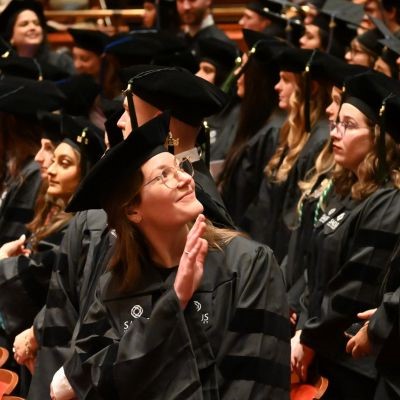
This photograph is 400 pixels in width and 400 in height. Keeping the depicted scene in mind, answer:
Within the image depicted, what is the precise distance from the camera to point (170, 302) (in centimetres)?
345

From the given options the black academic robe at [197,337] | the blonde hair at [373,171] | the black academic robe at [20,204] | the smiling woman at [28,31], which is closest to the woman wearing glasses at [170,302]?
the black academic robe at [197,337]

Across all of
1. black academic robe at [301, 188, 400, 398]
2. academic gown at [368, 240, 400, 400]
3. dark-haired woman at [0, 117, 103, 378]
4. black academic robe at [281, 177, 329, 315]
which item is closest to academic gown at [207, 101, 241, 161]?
black academic robe at [281, 177, 329, 315]

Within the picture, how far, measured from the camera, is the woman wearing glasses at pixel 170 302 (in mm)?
3467

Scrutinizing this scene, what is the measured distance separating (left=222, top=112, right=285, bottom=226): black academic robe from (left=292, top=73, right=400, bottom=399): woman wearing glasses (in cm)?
155

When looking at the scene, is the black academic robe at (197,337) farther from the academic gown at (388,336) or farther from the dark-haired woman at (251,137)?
the dark-haired woman at (251,137)

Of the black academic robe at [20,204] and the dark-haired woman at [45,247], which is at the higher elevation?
the dark-haired woman at [45,247]

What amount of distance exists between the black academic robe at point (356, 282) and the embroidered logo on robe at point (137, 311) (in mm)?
1316

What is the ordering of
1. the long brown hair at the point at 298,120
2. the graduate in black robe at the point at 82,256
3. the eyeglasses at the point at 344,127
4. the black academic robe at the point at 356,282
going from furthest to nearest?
the long brown hair at the point at 298,120 < the eyeglasses at the point at 344,127 < the black academic robe at the point at 356,282 < the graduate in black robe at the point at 82,256

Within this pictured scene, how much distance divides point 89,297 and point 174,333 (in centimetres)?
82

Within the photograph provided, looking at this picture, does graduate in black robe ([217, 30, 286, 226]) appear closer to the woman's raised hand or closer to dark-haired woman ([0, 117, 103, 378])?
dark-haired woman ([0, 117, 103, 378])

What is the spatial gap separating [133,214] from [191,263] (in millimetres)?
320

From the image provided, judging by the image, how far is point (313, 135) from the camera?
598 cm

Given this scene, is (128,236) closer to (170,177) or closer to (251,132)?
(170,177)

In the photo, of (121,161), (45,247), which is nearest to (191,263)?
(121,161)
